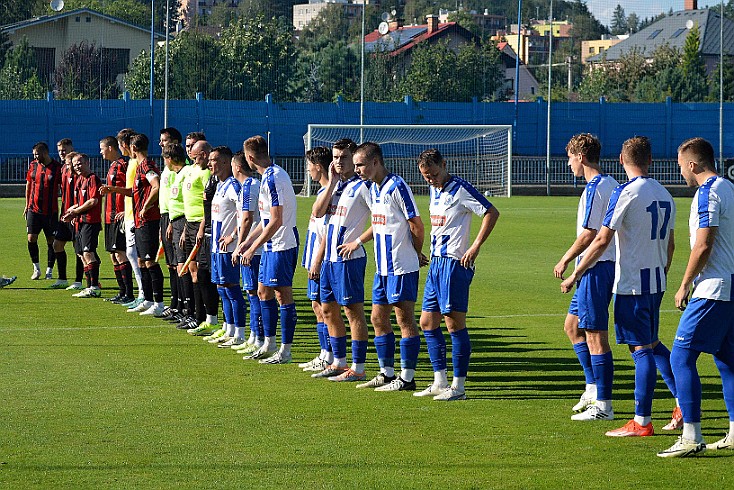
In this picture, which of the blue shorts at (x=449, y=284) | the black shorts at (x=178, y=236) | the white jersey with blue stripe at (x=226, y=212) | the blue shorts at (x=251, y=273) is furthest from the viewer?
the black shorts at (x=178, y=236)

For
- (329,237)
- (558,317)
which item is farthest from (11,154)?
(329,237)

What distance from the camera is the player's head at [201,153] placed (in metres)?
12.5

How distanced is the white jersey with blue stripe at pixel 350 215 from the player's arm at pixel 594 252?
87.0 inches

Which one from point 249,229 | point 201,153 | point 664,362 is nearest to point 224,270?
point 249,229

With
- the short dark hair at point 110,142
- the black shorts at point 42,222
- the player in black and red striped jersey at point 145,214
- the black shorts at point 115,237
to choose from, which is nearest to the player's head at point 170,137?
the player in black and red striped jersey at point 145,214

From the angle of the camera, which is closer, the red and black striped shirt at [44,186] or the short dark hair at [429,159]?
the short dark hair at [429,159]

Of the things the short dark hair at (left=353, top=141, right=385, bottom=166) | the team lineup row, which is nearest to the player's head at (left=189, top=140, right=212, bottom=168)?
the team lineup row

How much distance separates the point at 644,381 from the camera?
7.58 m

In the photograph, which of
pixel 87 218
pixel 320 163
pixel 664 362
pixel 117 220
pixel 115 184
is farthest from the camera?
pixel 87 218

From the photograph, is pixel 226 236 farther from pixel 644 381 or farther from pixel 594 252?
pixel 644 381

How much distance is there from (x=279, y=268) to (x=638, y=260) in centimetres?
402

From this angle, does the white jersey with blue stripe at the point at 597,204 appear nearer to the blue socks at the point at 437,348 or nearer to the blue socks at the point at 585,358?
the blue socks at the point at 585,358

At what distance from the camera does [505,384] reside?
380 inches

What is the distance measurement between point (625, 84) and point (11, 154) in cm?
4131
